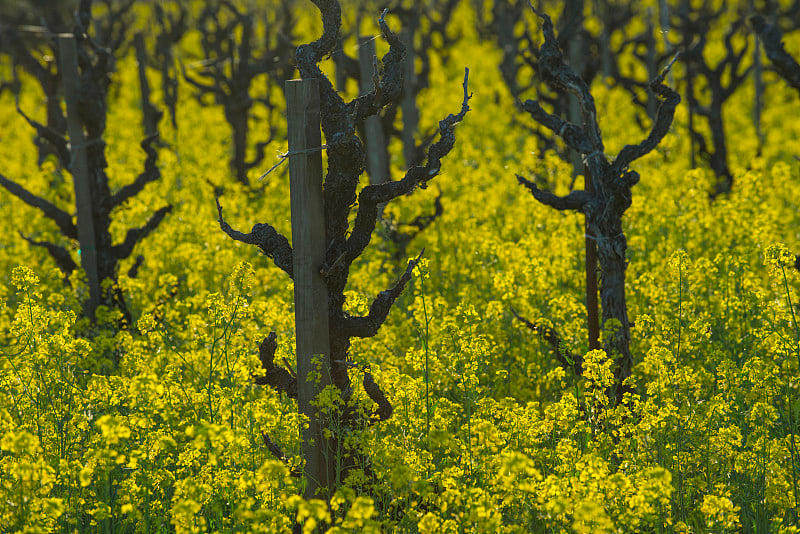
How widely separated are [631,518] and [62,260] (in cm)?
659

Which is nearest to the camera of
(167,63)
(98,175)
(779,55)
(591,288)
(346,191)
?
(346,191)

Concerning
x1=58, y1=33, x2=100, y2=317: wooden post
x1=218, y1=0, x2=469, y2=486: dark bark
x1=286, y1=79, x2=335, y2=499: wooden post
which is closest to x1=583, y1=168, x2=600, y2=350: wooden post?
x1=218, y1=0, x2=469, y2=486: dark bark

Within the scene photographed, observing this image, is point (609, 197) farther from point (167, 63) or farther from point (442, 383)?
point (167, 63)

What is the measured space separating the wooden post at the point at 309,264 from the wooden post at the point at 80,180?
14.4ft

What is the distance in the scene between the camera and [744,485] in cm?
510

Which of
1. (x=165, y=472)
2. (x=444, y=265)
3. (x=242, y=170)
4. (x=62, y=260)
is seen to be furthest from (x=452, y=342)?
(x=242, y=170)

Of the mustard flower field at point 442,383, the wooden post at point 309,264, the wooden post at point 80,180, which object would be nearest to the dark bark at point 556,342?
the mustard flower field at point 442,383

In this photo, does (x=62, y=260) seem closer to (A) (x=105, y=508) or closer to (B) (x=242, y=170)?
(A) (x=105, y=508)

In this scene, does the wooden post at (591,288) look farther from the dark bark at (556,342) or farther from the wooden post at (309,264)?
→ the wooden post at (309,264)

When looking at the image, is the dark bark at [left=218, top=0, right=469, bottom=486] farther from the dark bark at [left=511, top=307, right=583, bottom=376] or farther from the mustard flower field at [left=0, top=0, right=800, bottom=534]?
the dark bark at [left=511, top=307, right=583, bottom=376]

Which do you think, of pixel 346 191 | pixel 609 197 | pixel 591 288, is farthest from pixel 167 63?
pixel 346 191

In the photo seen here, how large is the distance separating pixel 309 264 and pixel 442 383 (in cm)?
210

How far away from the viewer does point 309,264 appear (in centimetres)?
485

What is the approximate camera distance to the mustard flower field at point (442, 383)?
13.6 feet
